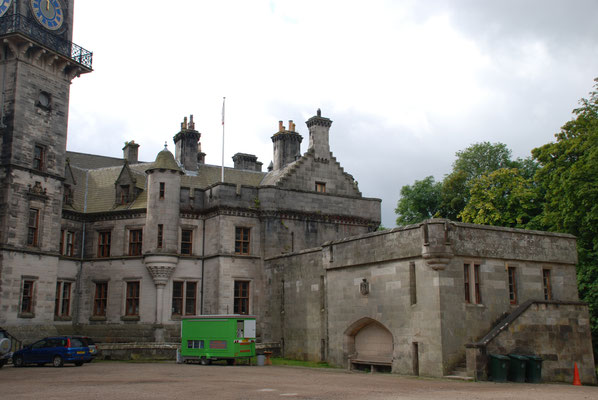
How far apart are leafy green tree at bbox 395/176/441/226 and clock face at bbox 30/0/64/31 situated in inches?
1395

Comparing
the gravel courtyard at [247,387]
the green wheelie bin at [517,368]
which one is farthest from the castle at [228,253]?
the gravel courtyard at [247,387]

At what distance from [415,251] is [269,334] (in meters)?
14.3

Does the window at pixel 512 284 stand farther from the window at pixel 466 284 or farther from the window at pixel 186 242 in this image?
the window at pixel 186 242

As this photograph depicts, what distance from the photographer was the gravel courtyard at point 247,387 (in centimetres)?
1545

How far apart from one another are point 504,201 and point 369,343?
23.4m

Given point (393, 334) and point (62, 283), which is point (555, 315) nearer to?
point (393, 334)

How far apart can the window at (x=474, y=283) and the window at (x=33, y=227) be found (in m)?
23.3

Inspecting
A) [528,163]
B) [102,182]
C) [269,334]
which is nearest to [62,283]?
[102,182]

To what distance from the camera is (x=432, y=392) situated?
16594 millimetres

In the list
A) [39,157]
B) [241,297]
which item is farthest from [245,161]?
[39,157]

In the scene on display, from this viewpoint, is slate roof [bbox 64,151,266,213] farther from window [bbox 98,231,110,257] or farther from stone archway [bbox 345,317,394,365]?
stone archway [bbox 345,317,394,365]

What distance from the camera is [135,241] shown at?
36.0m

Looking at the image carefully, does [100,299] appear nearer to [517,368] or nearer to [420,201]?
[517,368]

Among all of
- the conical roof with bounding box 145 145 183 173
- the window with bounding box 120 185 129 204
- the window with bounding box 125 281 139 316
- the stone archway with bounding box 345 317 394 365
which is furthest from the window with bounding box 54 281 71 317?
the stone archway with bounding box 345 317 394 365
